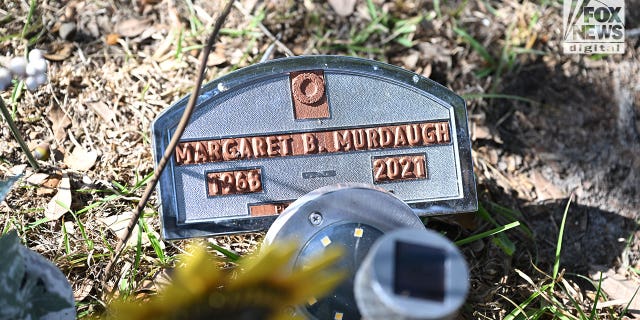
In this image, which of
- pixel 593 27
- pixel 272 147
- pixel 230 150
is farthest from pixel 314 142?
pixel 593 27

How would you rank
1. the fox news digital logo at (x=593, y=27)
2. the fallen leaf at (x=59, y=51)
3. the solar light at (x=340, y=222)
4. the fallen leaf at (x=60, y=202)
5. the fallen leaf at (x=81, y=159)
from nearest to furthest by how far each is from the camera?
the solar light at (x=340, y=222) < the fallen leaf at (x=60, y=202) < the fallen leaf at (x=81, y=159) < the fallen leaf at (x=59, y=51) < the fox news digital logo at (x=593, y=27)

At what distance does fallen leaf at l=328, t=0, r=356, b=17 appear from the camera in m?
2.36

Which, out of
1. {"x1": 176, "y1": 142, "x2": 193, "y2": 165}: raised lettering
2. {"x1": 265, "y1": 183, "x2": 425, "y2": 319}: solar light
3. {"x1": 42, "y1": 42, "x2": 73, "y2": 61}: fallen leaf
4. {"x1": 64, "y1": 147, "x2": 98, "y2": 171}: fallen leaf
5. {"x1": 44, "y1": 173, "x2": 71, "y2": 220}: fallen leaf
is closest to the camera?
{"x1": 265, "y1": 183, "x2": 425, "y2": 319}: solar light

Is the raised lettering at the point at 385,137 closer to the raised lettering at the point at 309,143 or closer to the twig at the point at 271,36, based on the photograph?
the raised lettering at the point at 309,143

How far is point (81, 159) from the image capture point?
6.56 feet

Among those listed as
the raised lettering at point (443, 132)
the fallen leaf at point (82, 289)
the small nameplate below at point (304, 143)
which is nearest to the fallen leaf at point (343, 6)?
the small nameplate below at point (304, 143)

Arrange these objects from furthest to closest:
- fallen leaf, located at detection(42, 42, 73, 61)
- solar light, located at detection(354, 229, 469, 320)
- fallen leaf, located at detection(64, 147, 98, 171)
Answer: fallen leaf, located at detection(42, 42, 73, 61)
fallen leaf, located at detection(64, 147, 98, 171)
solar light, located at detection(354, 229, 469, 320)

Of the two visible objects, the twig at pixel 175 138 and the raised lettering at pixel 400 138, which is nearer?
the twig at pixel 175 138

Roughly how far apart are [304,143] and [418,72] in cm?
69

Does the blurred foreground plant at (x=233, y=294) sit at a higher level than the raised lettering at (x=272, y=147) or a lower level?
higher

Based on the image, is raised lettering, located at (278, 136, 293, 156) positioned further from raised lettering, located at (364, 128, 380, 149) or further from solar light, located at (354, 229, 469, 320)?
solar light, located at (354, 229, 469, 320)

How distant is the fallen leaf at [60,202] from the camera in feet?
6.12

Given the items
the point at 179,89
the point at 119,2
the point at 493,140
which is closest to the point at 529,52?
the point at 493,140

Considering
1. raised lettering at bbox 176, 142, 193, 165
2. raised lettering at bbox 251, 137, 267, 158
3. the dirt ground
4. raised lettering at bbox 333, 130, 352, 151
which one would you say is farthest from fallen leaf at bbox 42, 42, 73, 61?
raised lettering at bbox 333, 130, 352, 151
